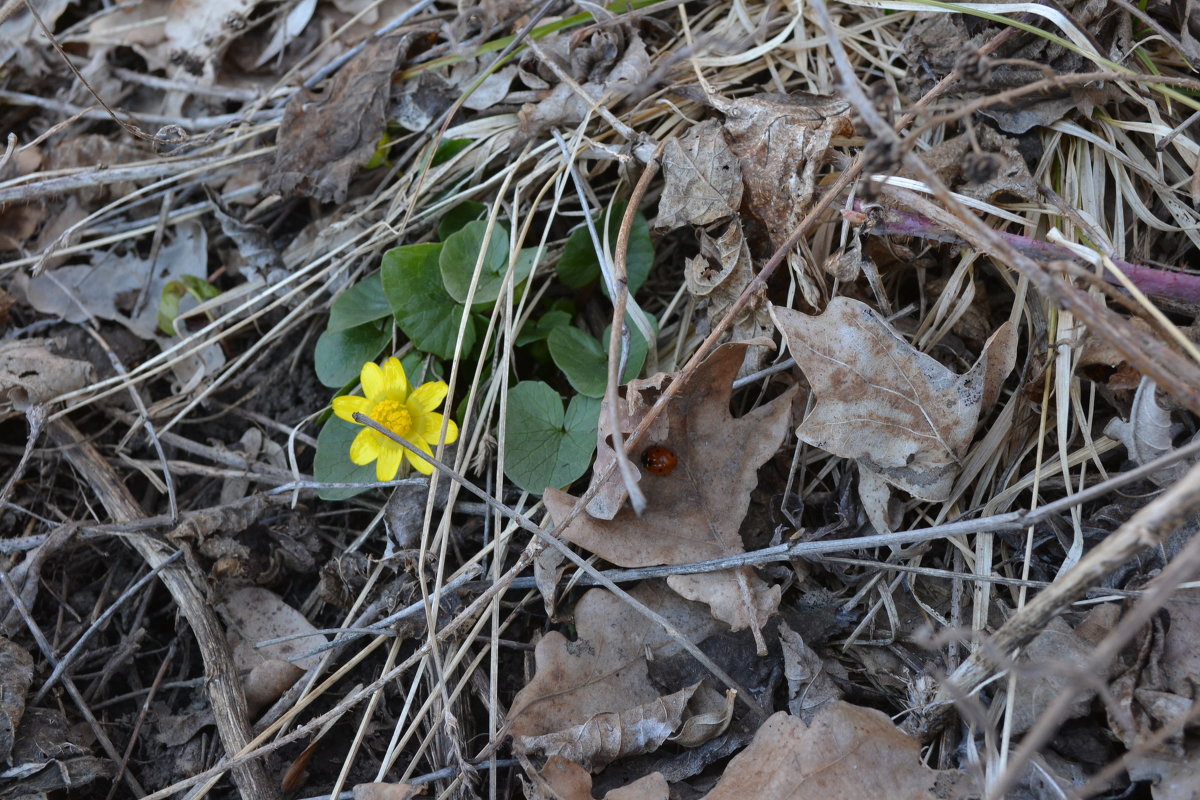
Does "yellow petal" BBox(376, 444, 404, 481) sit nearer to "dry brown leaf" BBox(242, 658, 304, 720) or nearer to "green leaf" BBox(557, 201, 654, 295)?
"dry brown leaf" BBox(242, 658, 304, 720)

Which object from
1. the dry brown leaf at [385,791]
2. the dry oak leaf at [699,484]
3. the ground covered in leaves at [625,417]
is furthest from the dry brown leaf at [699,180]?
the dry brown leaf at [385,791]

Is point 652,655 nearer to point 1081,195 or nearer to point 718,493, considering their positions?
point 718,493

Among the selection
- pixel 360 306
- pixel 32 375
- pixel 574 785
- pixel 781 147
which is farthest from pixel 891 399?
pixel 32 375

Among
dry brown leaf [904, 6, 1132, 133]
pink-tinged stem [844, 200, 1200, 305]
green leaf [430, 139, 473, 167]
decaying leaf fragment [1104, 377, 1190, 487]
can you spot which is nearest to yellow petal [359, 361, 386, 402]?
green leaf [430, 139, 473, 167]

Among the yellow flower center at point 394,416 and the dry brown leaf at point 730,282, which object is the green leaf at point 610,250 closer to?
A: the dry brown leaf at point 730,282

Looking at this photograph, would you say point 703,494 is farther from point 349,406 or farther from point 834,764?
point 349,406
